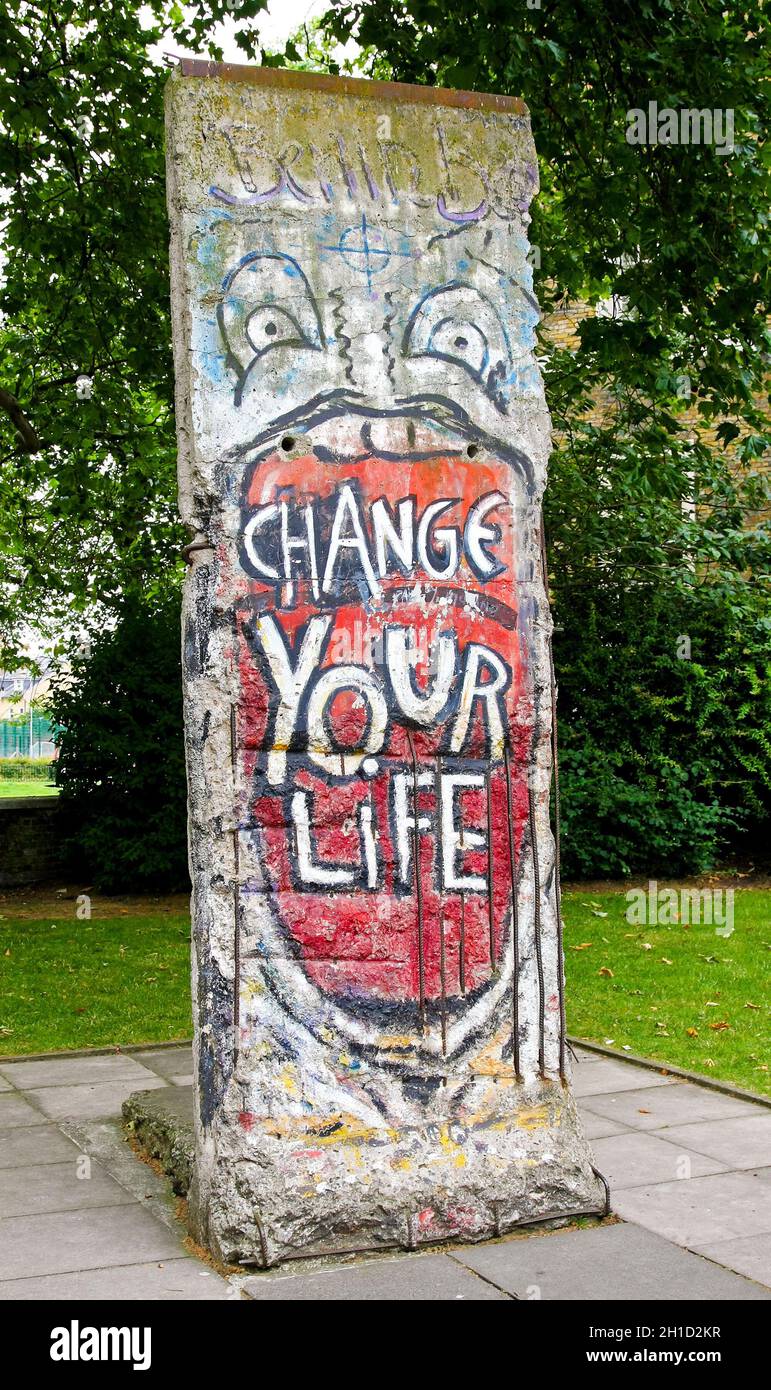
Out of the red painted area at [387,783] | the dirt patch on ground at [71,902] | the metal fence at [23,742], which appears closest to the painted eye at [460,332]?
the red painted area at [387,783]

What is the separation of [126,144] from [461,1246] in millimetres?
9288

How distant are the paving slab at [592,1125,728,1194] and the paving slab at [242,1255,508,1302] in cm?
103

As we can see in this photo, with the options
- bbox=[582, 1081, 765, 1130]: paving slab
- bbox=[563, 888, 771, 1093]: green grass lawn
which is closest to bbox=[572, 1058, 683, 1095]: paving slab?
bbox=[582, 1081, 765, 1130]: paving slab

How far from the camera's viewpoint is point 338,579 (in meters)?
4.61

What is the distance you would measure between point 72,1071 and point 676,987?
4.13 meters

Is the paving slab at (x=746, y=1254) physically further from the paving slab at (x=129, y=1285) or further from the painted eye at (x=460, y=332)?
the painted eye at (x=460, y=332)

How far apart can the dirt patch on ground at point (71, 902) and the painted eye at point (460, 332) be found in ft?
28.7

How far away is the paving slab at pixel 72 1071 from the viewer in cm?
671

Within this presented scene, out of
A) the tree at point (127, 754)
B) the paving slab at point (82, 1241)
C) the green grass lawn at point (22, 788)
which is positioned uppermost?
the tree at point (127, 754)

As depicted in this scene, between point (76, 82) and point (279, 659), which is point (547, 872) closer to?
point (279, 659)

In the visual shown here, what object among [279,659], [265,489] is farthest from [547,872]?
[265,489]

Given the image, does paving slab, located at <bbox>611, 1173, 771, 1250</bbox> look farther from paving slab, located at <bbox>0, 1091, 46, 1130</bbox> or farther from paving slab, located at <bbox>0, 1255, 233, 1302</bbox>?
paving slab, located at <bbox>0, 1091, 46, 1130</bbox>

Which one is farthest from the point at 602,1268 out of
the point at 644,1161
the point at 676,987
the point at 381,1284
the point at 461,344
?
the point at 676,987

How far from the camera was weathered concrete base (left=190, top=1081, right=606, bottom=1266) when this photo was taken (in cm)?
425
